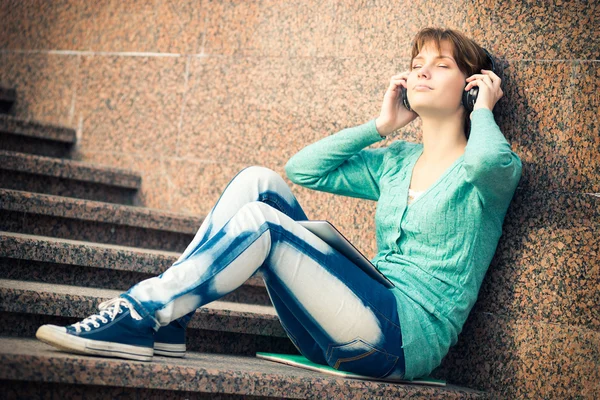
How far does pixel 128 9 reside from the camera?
537 centimetres

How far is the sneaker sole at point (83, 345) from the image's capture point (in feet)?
7.66

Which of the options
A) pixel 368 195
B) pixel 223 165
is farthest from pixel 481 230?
pixel 223 165

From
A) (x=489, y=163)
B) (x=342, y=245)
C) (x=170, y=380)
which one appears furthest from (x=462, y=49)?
(x=170, y=380)

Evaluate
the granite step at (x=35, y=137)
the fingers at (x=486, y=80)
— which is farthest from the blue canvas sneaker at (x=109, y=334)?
the granite step at (x=35, y=137)

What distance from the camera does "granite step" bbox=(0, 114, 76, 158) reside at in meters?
4.95

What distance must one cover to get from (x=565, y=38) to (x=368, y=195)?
107 centimetres

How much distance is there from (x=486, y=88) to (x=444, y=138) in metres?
0.27

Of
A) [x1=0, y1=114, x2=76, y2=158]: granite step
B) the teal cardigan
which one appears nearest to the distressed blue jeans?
the teal cardigan

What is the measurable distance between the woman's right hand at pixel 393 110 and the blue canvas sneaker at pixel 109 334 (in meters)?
1.45

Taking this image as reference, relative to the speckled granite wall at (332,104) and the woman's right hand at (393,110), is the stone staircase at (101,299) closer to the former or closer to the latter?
the speckled granite wall at (332,104)

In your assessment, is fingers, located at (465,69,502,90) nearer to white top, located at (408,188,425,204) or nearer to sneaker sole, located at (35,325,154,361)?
white top, located at (408,188,425,204)

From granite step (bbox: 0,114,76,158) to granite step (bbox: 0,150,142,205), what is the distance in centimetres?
57

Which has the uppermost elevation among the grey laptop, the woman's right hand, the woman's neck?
the woman's right hand

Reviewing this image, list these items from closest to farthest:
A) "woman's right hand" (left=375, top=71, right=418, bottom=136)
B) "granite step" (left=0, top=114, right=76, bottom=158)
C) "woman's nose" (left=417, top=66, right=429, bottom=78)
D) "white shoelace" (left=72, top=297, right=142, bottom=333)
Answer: "white shoelace" (left=72, top=297, right=142, bottom=333) → "woman's nose" (left=417, top=66, right=429, bottom=78) → "woman's right hand" (left=375, top=71, right=418, bottom=136) → "granite step" (left=0, top=114, right=76, bottom=158)
